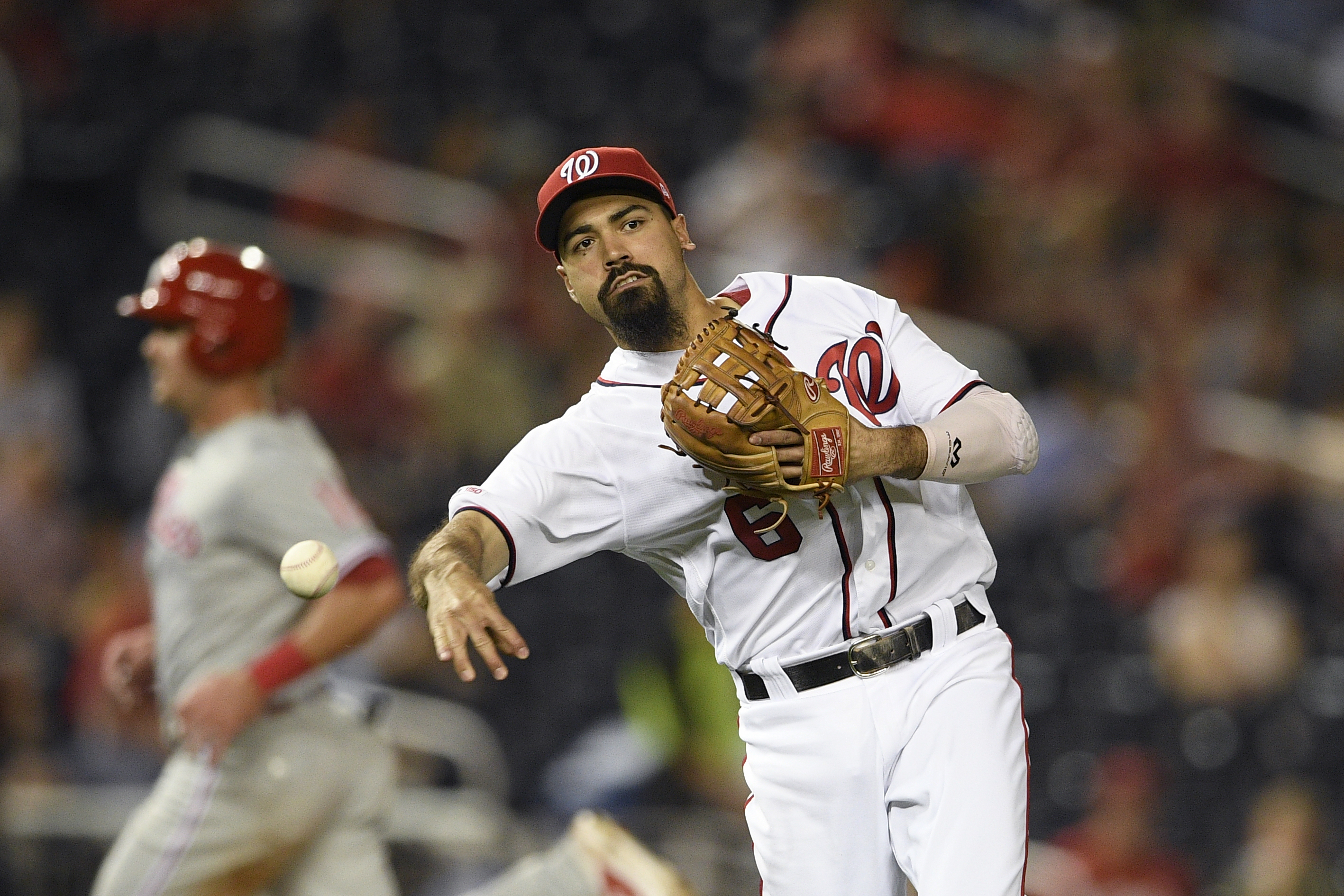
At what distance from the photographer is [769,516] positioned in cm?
304

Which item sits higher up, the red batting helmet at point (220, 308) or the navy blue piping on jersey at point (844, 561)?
the red batting helmet at point (220, 308)

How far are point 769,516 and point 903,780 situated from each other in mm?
545

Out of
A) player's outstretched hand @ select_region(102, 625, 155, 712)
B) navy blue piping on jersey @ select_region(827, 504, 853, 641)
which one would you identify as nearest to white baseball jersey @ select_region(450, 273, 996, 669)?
navy blue piping on jersey @ select_region(827, 504, 853, 641)

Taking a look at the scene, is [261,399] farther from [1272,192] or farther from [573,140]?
[1272,192]

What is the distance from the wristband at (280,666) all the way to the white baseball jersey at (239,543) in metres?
0.12

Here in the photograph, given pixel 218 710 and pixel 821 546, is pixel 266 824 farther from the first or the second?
pixel 821 546

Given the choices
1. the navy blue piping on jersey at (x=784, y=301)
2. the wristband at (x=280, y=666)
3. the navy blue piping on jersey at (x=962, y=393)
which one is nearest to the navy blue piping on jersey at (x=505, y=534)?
the navy blue piping on jersey at (x=784, y=301)

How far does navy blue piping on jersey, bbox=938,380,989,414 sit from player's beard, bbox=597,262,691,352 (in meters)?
0.52

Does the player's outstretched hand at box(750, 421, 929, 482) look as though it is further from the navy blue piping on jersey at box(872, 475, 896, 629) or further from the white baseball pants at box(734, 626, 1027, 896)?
the white baseball pants at box(734, 626, 1027, 896)

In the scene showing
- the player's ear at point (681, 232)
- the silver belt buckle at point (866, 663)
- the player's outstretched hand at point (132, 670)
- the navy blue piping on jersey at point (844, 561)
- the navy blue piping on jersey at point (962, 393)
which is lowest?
the player's outstretched hand at point (132, 670)

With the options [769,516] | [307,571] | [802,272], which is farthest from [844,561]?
[802,272]

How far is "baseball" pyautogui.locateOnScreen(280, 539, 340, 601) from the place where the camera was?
9.45ft

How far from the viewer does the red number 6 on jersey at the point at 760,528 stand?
119 inches

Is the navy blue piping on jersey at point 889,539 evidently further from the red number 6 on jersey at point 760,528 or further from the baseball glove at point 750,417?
→ the baseball glove at point 750,417
